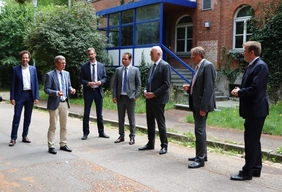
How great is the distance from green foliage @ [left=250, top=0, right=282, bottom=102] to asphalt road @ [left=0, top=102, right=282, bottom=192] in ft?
27.0

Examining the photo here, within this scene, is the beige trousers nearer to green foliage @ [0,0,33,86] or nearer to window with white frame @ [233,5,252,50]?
window with white frame @ [233,5,252,50]

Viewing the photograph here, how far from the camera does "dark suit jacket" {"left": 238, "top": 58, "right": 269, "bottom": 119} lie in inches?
189

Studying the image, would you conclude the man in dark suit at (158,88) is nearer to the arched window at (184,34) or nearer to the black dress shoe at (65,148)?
the black dress shoe at (65,148)

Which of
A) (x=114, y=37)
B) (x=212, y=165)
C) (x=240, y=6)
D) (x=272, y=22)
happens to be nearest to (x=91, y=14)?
(x=114, y=37)

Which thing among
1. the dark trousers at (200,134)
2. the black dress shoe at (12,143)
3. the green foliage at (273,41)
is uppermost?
the green foliage at (273,41)

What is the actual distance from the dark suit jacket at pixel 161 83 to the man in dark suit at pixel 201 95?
0.77 metres

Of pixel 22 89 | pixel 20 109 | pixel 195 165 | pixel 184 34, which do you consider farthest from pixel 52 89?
pixel 184 34

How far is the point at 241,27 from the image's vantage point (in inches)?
624

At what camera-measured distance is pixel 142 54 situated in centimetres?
1741

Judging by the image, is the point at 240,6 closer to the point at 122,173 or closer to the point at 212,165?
the point at 212,165

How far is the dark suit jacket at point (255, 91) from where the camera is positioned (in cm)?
480

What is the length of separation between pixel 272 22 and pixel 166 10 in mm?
6606

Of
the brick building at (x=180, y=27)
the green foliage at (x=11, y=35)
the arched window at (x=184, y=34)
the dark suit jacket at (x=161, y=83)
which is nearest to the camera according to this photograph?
the dark suit jacket at (x=161, y=83)

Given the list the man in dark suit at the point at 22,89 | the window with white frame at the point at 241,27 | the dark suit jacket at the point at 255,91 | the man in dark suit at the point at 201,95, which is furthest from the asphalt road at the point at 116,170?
the window with white frame at the point at 241,27
